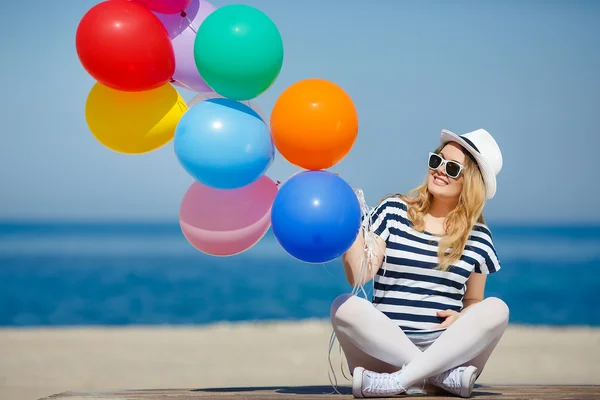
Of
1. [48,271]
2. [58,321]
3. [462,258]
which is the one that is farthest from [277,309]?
[462,258]

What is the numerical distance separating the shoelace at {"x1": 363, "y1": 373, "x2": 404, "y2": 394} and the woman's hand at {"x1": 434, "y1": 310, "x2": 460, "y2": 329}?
35cm

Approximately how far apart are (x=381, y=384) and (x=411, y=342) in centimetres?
25

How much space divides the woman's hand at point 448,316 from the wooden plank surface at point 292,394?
33cm

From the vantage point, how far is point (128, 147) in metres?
3.67

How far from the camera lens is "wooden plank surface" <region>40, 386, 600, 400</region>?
358 cm

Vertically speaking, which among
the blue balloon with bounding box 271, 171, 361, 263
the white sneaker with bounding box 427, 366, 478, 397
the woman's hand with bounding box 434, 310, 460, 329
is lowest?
the white sneaker with bounding box 427, 366, 478, 397

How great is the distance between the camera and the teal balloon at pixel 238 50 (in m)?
3.32

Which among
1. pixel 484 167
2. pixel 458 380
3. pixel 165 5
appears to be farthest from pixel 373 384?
pixel 165 5

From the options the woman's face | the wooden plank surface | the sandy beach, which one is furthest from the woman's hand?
the sandy beach

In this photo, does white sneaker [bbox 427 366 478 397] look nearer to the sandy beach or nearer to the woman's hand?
the woman's hand

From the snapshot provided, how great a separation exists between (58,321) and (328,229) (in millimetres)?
11556

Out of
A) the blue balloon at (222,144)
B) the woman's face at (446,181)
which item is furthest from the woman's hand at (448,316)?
the blue balloon at (222,144)

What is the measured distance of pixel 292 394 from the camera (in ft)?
12.2

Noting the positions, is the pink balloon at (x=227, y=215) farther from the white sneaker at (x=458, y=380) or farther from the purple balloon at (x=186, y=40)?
the white sneaker at (x=458, y=380)
